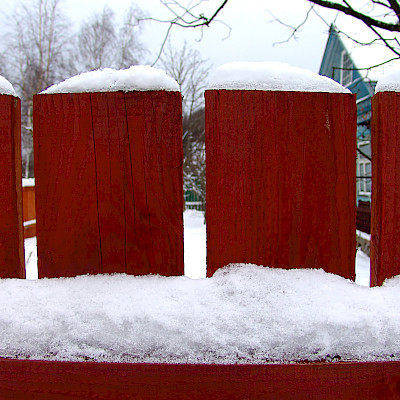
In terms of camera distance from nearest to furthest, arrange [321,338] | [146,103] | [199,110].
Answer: [321,338] < [146,103] < [199,110]

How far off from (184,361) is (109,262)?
0.32 m

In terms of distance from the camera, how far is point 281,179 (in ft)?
2.77

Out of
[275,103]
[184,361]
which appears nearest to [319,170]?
[275,103]

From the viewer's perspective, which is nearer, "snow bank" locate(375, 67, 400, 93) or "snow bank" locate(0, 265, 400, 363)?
"snow bank" locate(0, 265, 400, 363)

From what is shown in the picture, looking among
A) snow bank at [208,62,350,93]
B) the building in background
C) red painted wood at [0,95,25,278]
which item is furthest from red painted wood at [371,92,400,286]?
the building in background

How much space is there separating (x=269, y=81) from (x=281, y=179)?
25 cm

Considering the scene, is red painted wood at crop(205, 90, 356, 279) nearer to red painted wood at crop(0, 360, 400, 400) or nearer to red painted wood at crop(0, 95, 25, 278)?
red painted wood at crop(0, 360, 400, 400)

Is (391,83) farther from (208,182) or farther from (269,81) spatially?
(208,182)

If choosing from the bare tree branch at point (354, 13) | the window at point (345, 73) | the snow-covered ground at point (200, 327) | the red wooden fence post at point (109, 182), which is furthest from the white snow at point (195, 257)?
the window at point (345, 73)

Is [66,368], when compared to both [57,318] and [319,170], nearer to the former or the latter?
[57,318]

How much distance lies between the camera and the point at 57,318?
69cm

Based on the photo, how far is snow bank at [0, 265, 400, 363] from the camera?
2.18ft

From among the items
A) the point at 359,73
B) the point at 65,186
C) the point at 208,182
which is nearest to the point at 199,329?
the point at 208,182

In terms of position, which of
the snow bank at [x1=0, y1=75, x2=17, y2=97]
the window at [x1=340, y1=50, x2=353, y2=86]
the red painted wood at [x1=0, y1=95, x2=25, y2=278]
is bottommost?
the red painted wood at [x1=0, y1=95, x2=25, y2=278]
